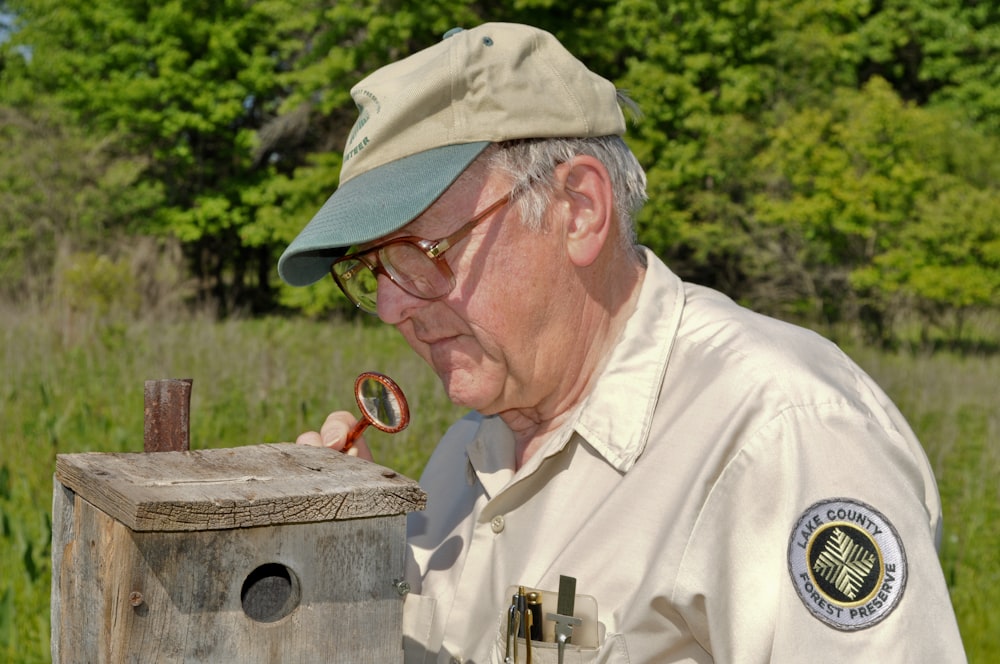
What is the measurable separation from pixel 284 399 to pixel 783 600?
608 centimetres

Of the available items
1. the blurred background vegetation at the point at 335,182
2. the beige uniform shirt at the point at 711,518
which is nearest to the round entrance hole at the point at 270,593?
the beige uniform shirt at the point at 711,518

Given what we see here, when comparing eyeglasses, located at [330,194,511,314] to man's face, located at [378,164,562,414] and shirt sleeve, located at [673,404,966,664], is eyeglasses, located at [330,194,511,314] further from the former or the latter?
shirt sleeve, located at [673,404,966,664]

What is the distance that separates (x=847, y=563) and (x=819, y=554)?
1.4 inches

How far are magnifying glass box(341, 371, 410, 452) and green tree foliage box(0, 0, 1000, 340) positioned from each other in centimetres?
1505

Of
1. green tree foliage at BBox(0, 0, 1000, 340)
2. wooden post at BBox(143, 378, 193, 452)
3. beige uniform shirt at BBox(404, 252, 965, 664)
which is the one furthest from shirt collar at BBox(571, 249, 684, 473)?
green tree foliage at BBox(0, 0, 1000, 340)

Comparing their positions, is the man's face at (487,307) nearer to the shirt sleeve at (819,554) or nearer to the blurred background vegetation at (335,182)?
the shirt sleeve at (819,554)

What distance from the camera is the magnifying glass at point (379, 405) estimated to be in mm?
1857

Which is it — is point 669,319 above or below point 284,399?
above

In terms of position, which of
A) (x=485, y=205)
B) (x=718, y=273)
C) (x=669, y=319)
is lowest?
(x=718, y=273)

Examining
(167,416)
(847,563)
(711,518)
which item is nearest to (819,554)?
(847,563)

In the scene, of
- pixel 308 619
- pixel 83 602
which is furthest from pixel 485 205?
pixel 83 602

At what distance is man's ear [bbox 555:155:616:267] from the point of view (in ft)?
5.87

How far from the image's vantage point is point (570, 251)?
1808mm

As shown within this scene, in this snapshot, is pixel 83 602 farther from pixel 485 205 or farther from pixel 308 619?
pixel 485 205
